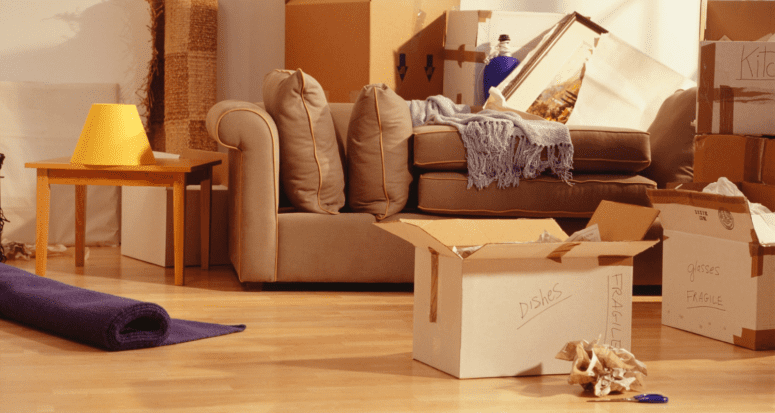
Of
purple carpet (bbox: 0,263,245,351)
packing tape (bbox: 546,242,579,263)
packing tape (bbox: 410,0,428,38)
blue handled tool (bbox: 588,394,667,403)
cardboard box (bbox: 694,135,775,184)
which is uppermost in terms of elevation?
packing tape (bbox: 410,0,428,38)

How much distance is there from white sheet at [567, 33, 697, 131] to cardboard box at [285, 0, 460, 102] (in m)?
0.81

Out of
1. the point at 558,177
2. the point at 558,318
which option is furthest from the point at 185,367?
the point at 558,177

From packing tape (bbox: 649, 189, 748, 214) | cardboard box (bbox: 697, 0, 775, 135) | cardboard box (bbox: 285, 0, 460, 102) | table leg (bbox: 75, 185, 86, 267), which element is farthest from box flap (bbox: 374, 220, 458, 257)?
cardboard box (bbox: 285, 0, 460, 102)

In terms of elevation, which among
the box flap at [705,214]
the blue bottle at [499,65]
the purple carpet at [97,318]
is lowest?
the purple carpet at [97,318]

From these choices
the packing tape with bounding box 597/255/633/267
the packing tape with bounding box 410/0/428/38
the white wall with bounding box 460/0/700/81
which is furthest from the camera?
the white wall with bounding box 460/0/700/81

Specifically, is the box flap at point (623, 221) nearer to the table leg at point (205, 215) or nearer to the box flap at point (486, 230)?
the box flap at point (486, 230)

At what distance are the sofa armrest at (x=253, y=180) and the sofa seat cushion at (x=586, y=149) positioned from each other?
0.52 metres

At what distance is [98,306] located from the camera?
2.12m

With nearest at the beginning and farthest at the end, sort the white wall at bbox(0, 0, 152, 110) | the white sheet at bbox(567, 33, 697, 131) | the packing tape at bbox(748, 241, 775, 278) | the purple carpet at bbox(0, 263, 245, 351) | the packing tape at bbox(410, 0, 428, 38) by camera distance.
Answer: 1. the purple carpet at bbox(0, 263, 245, 351)
2. the packing tape at bbox(748, 241, 775, 278)
3. the white wall at bbox(0, 0, 152, 110)
4. the packing tape at bbox(410, 0, 428, 38)
5. the white sheet at bbox(567, 33, 697, 131)

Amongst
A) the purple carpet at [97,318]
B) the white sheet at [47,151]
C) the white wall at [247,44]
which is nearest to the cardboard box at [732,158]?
the purple carpet at [97,318]

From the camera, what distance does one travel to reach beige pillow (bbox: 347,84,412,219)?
3031 mm

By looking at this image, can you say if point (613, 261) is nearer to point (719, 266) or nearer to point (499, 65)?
point (719, 266)

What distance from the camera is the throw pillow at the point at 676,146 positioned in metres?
3.25

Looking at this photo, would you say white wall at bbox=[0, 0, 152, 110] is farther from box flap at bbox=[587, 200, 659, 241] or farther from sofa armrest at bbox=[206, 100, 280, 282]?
box flap at bbox=[587, 200, 659, 241]
